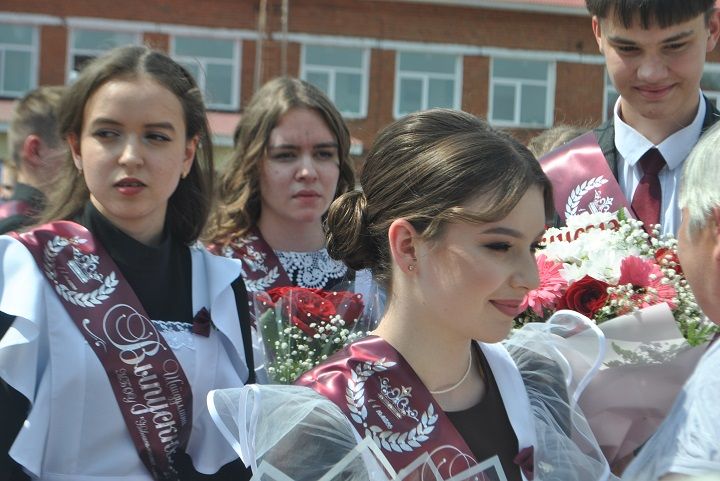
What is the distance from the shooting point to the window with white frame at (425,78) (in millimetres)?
22000

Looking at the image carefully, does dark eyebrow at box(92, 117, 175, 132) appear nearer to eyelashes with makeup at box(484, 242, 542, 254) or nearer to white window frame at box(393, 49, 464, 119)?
eyelashes with makeup at box(484, 242, 542, 254)

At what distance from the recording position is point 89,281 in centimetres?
256

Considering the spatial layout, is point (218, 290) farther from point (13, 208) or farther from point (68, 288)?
point (13, 208)

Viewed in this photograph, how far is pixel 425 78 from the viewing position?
72.2ft

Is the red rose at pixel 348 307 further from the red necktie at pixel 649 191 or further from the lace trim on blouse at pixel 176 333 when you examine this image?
the red necktie at pixel 649 191

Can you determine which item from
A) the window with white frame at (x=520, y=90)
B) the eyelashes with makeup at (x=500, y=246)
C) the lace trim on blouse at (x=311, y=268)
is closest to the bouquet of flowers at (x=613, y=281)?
the eyelashes with makeup at (x=500, y=246)

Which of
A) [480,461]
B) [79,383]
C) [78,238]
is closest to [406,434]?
[480,461]

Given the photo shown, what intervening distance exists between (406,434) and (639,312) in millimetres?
603

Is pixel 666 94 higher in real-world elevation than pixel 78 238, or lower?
higher

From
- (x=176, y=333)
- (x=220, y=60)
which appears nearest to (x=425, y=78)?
Result: (x=220, y=60)

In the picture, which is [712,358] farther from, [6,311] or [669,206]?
[6,311]

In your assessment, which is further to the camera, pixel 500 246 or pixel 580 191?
pixel 580 191

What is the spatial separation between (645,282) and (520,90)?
20379mm

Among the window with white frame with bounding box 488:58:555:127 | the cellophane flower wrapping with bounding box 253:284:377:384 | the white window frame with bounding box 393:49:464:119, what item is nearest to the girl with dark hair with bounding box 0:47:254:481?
the cellophane flower wrapping with bounding box 253:284:377:384
